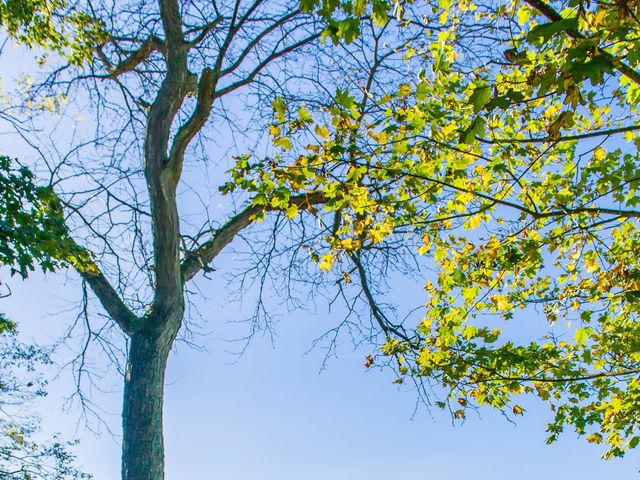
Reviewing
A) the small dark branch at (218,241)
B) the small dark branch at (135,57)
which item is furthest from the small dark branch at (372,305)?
the small dark branch at (135,57)

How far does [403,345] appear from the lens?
19.1ft

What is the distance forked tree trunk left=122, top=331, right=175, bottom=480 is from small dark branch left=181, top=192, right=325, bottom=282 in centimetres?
128

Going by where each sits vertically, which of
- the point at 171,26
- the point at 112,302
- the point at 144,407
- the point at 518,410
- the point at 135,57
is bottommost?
the point at 518,410

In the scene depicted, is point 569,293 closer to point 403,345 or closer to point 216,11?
point 403,345

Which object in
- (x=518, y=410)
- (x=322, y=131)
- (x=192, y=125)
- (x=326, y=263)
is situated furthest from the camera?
(x=192, y=125)

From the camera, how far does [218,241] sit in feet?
24.7

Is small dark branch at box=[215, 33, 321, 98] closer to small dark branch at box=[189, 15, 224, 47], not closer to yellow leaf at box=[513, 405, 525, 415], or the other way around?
small dark branch at box=[189, 15, 224, 47]

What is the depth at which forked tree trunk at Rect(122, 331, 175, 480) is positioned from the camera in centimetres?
547

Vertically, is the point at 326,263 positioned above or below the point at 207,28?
below

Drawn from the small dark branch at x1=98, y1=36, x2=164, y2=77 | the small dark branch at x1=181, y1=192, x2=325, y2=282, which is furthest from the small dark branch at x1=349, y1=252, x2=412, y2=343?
the small dark branch at x1=98, y1=36, x2=164, y2=77

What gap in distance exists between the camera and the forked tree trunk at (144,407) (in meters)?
5.47

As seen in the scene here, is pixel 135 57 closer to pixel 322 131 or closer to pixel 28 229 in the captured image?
pixel 28 229

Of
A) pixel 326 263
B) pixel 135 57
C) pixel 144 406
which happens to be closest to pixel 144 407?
pixel 144 406

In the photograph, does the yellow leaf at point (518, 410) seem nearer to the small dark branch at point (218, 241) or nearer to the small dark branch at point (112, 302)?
the small dark branch at point (218, 241)
